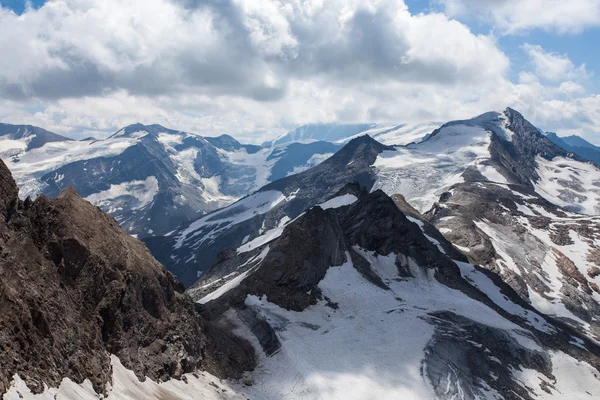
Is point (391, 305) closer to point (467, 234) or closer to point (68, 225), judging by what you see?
point (68, 225)

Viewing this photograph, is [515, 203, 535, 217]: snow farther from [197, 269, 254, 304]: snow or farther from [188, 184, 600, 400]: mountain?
[197, 269, 254, 304]: snow

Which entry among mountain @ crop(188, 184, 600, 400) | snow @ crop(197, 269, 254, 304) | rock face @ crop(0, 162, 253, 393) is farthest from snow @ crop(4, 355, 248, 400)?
snow @ crop(197, 269, 254, 304)

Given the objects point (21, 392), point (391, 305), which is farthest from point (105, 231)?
point (391, 305)

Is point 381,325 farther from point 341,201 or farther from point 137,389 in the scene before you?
point 341,201

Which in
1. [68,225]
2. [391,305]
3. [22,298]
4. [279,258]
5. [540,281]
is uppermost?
[68,225]

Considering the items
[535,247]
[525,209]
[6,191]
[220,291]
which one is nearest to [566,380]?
[220,291]
